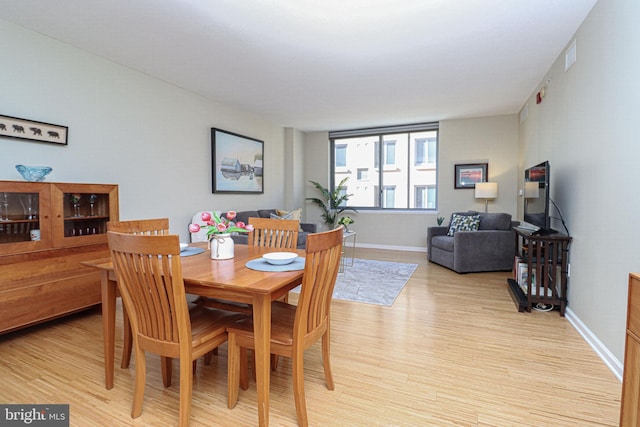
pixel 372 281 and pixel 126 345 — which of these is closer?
pixel 126 345

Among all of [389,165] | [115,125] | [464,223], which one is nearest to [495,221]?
[464,223]

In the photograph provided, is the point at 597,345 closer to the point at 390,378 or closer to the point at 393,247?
the point at 390,378

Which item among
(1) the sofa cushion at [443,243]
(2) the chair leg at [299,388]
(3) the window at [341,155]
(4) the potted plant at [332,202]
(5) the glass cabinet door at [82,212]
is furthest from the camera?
(3) the window at [341,155]

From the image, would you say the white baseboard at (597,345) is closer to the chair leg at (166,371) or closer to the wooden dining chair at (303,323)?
the wooden dining chair at (303,323)

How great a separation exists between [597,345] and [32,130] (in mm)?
4666

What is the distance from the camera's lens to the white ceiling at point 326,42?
96.3 inches

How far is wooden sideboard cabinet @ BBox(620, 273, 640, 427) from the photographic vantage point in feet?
3.50

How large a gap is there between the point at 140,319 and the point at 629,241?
2.71 meters

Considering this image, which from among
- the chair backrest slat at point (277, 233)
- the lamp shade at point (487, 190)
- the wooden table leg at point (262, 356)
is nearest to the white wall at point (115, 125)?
the chair backrest slat at point (277, 233)

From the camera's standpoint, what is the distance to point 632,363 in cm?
110

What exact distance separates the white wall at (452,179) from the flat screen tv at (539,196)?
230 centimetres

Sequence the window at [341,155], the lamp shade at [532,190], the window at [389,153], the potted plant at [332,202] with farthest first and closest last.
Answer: the window at [341,155], the potted plant at [332,202], the window at [389,153], the lamp shade at [532,190]

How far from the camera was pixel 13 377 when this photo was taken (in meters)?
1.94

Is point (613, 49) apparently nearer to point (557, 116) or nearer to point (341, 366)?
point (557, 116)
